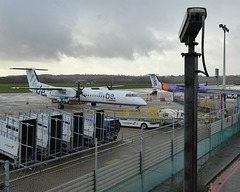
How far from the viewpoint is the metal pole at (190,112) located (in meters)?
5.31

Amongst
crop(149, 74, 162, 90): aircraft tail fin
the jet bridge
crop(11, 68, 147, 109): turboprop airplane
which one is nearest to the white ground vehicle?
crop(11, 68, 147, 109): turboprop airplane

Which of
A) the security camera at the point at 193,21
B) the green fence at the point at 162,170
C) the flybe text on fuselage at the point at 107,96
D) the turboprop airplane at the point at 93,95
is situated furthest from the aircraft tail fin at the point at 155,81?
the security camera at the point at 193,21

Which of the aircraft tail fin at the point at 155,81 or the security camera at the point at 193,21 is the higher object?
the aircraft tail fin at the point at 155,81

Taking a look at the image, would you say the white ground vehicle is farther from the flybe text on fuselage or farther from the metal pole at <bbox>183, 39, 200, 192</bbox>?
the metal pole at <bbox>183, 39, 200, 192</bbox>

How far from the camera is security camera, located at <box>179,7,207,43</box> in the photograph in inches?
181

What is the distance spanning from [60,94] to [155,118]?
19705mm

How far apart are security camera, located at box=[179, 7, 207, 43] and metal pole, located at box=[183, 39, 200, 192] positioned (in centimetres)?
20

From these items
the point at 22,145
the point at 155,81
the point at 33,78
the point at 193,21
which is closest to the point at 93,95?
the point at 33,78

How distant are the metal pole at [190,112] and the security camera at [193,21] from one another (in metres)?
0.20

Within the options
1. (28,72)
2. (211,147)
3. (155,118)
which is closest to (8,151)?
(211,147)

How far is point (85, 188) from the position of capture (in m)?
6.50

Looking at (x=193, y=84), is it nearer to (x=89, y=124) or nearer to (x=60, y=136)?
(x=60, y=136)

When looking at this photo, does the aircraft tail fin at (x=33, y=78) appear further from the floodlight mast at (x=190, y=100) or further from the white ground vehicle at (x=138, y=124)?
the floodlight mast at (x=190, y=100)

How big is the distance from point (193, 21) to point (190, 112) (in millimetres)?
1971
